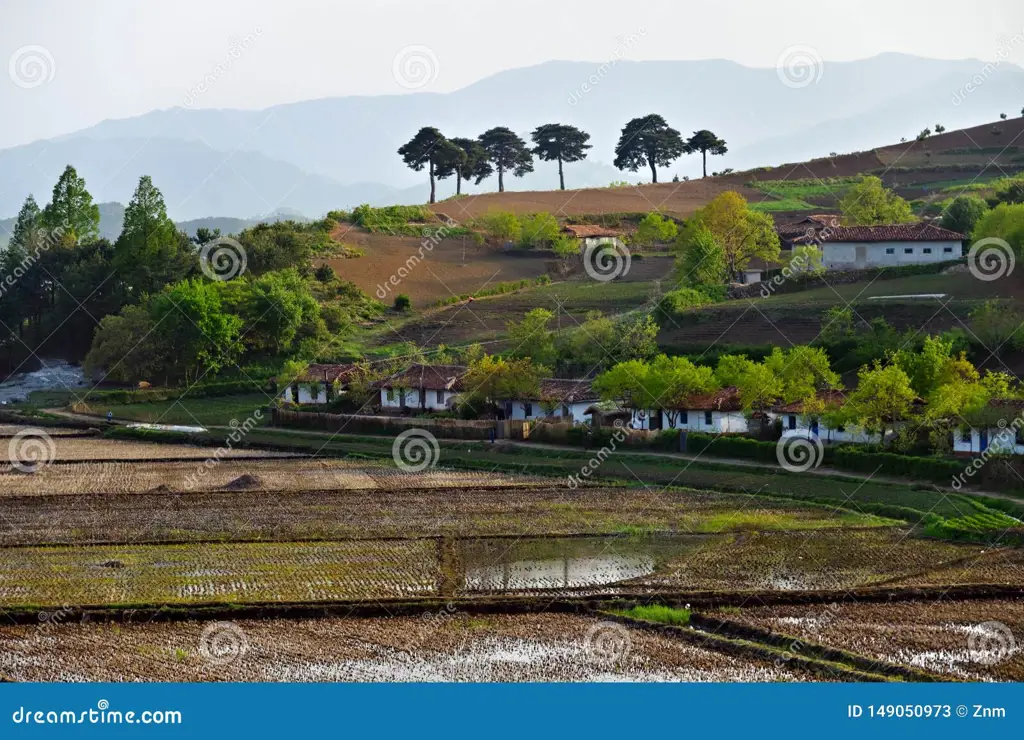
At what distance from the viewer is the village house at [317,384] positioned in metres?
68.2

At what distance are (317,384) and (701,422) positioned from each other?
23.1 metres

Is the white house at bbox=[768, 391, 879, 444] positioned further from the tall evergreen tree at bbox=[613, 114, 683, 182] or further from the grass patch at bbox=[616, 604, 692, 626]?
the tall evergreen tree at bbox=[613, 114, 683, 182]

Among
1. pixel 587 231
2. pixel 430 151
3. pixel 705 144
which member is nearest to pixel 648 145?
pixel 705 144

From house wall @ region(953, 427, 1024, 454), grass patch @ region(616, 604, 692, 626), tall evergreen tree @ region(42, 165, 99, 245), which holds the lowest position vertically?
grass patch @ region(616, 604, 692, 626)

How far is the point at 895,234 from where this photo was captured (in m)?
80.0

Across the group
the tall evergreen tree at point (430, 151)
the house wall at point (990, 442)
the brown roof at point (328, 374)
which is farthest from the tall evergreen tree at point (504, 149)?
the house wall at point (990, 442)

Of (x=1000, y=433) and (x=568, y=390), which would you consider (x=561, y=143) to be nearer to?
(x=568, y=390)

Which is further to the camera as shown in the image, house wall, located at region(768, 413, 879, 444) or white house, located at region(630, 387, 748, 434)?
white house, located at region(630, 387, 748, 434)

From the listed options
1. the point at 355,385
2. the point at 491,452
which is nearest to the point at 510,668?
the point at 491,452

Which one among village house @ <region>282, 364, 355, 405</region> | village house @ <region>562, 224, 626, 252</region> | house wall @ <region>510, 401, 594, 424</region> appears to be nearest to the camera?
house wall @ <region>510, 401, 594, 424</region>

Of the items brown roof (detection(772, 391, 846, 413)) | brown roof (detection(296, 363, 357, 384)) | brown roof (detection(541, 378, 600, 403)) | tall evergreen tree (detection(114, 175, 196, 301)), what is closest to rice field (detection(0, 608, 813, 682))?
brown roof (detection(772, 391, 846, 413))

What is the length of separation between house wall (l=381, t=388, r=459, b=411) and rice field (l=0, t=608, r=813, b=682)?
3676 centimetres

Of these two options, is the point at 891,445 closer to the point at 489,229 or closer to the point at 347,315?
the point at 347,315

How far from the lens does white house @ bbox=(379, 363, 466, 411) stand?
62.6m
